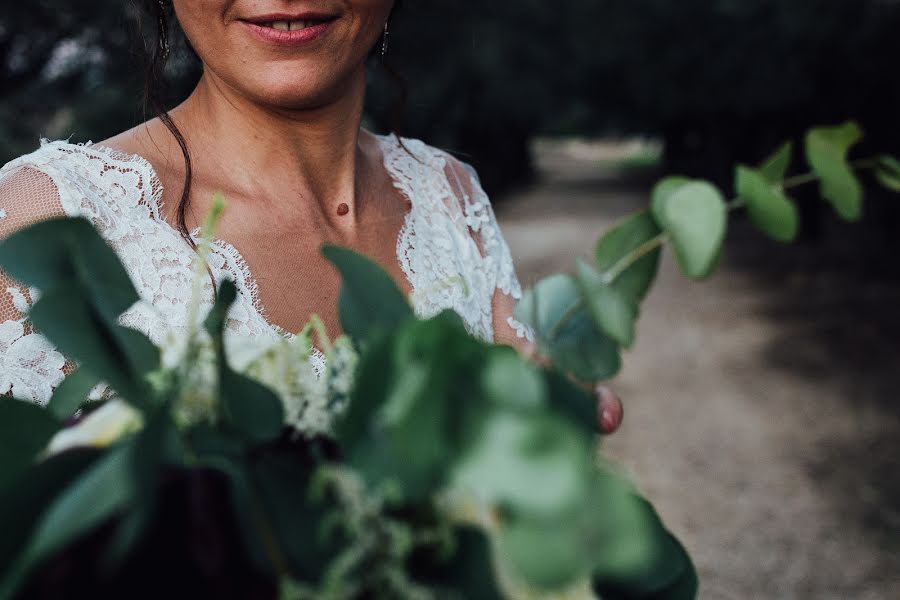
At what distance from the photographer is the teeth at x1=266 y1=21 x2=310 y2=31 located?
1.50 metres

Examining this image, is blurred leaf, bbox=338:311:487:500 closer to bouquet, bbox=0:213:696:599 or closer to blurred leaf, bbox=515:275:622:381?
bouquet, bbox=0:213:696:599

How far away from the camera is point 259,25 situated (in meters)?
1.49

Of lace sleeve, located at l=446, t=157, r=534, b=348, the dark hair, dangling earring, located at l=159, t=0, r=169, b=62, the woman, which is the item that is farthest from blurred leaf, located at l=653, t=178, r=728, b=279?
dangling earring, located at l=159, t=0, r=169, b=62

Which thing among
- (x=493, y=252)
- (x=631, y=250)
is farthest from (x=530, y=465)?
(x=493, y=252)

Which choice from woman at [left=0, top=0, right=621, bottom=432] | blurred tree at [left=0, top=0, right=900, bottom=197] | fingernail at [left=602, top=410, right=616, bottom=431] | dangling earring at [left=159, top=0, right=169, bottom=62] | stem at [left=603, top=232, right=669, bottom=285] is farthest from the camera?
blurred tree at [left=0, top=0, right=900, bottom=197]

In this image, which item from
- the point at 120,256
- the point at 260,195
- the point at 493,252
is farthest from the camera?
the point at 493,252

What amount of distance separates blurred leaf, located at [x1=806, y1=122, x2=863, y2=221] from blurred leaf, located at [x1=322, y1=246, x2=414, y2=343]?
346mm

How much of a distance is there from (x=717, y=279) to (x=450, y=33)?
4.13 m

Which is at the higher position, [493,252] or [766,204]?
[766,204]

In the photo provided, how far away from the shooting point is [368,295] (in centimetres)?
69

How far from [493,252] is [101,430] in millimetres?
1601

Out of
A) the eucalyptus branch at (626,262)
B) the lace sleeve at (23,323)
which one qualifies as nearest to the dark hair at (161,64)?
the lace sleeve at (23,323)

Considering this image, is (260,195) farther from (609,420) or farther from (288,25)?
(609,420)

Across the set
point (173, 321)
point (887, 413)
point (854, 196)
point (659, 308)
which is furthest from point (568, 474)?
point (659, 308)
